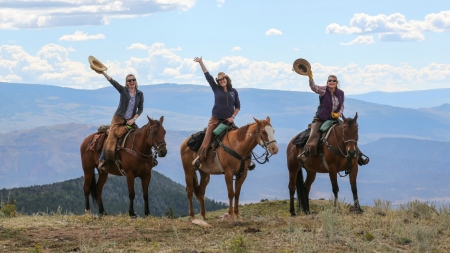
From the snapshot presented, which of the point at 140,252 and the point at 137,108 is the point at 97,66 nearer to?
the point at 137,108

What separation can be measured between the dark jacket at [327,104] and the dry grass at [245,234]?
3242 millimetres

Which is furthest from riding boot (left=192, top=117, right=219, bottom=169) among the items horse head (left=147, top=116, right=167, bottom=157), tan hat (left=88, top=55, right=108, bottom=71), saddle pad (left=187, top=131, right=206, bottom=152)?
tan hat (left=88, top=55, right=108, bottom=71)

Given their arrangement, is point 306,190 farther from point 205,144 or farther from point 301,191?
point 205,144

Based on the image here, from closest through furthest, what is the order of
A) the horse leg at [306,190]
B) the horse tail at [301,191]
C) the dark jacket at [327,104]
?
1. the dark jacket at [327,104]
2. the horse leg at [306,190]
3. the horse tail at [301,191]

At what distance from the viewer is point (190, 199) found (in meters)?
20.6

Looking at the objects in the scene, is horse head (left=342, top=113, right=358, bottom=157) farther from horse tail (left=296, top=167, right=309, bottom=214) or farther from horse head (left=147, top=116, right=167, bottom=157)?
horse head (left=147, top=116, right=167, bottom=157)

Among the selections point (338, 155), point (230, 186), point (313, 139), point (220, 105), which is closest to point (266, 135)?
point (230, 186)

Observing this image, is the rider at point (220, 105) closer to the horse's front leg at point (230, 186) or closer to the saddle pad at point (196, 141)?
the saddle pad at point (196, 141)

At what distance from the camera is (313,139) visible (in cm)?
2081

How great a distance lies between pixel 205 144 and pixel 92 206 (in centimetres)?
6710

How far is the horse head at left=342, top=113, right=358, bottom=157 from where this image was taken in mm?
19547

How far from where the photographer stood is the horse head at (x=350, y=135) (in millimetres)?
19547

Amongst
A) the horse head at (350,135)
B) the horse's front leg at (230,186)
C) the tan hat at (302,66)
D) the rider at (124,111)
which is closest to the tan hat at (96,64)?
the rider at (124,111)

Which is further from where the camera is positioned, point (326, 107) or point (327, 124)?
point (326, 107)
